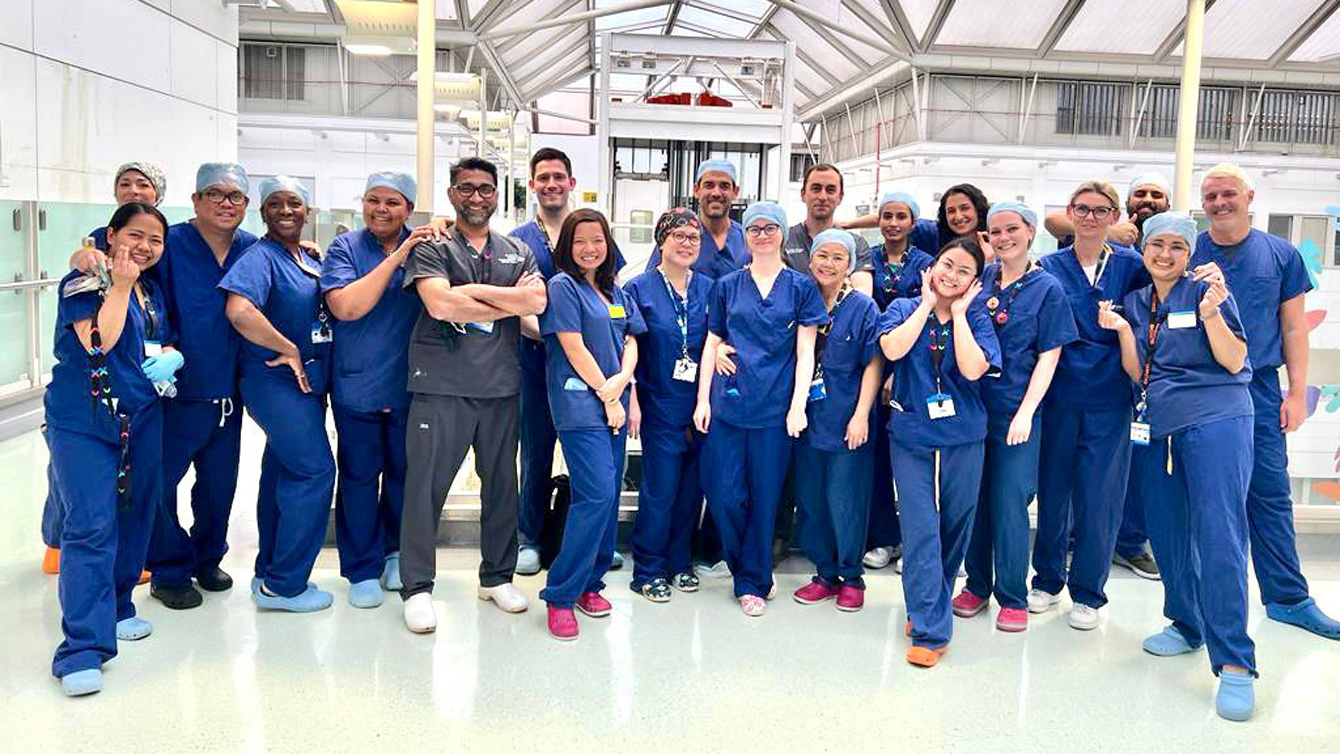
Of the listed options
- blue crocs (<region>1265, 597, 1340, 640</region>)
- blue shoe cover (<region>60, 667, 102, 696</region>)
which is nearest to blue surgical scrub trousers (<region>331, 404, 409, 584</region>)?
blue shoe cover (<region>60, 667, 102, 696</region>)

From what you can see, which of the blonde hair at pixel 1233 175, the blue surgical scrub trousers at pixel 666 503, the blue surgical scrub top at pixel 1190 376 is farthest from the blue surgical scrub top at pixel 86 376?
the blonde hair at pixel 1233 175

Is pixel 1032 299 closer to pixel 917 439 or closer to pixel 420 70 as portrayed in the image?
pixel 917 439

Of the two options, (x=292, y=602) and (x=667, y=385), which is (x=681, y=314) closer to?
(x=667, y=385)

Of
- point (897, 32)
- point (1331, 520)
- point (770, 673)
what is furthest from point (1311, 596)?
point (897, 32)

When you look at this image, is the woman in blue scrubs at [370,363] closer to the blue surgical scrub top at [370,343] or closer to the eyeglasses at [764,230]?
the blue surgical scrub top at [370,343]

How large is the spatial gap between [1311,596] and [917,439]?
5.94 ft

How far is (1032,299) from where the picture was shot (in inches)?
128

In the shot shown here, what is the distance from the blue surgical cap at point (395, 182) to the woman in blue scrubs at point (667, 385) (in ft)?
2.69

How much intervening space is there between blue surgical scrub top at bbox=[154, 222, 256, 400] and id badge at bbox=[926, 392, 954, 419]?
2.28 metres

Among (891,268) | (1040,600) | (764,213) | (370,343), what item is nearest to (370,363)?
(370,343)

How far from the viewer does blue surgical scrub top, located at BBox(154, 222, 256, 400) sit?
3.20 meters

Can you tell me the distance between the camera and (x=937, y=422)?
3.20 m

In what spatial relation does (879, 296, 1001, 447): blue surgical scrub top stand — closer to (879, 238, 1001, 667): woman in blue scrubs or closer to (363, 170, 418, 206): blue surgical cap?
(879, 238, 1001, 667): woman in blue scrubs

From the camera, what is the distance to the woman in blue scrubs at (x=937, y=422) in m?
3.15
